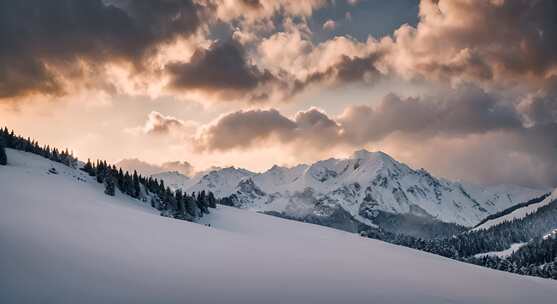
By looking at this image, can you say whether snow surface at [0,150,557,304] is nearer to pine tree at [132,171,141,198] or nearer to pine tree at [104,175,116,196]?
pine tree at [104,175,116,196]

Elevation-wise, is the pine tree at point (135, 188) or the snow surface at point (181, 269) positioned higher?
the pine tree at point (135, 188)

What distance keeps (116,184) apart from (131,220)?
203 feet

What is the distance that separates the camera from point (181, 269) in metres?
33.6

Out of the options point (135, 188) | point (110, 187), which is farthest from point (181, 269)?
point (135, 188)

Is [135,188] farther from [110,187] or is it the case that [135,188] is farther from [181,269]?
[181,269]

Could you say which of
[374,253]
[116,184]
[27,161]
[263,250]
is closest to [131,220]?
[263,250]

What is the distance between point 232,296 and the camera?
28.9 metres

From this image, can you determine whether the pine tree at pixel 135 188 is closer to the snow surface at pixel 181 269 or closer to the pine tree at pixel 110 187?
the pine tree at pixel 110 187

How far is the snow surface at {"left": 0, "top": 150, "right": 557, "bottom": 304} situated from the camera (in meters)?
26.8

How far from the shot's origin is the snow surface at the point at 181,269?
2680cm

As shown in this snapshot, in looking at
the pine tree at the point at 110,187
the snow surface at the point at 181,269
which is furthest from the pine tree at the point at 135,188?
the snow surface at the point at 181,269

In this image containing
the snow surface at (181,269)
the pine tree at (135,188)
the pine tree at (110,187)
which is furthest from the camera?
the pine tree at (135,188)

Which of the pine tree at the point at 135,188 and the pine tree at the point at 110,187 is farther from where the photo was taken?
the pine tree at the point at 135,188

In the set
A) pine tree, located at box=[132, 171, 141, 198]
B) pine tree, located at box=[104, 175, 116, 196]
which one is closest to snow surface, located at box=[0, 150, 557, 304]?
pine tree, located at box=[104, 175, 116, 196]
